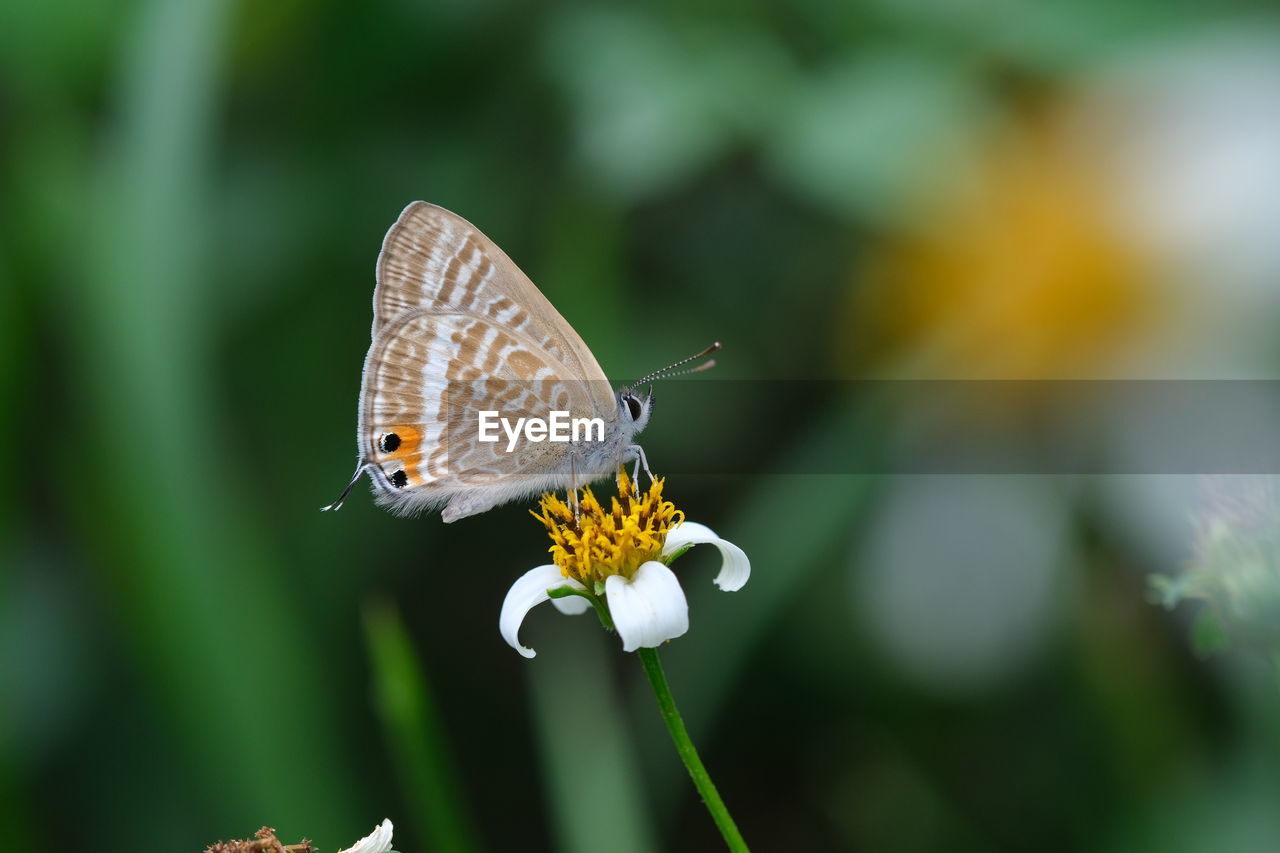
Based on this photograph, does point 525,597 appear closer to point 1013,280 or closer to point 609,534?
point 609,534

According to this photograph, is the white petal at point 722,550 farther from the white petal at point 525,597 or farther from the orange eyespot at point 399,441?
the orange eyespot at point 399,441

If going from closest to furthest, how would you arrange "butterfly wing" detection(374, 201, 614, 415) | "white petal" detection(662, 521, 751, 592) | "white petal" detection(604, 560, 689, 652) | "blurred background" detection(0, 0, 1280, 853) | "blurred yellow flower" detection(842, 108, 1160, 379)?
1. "white petal" detection(604, 560, 689, 652)
2. "white petal" detection(662, 521, 751, 592)
3. "butterfly wing" detection(374, 201, 614, 415)
4. "blurred background" detection(0, 0, 1280, 853)
5. "blurred yellow flower" detection(842, 108, 1160, 379)

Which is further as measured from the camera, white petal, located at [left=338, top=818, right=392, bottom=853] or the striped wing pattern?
the striped wing pattern

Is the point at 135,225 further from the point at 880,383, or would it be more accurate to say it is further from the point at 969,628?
the point at 969,628

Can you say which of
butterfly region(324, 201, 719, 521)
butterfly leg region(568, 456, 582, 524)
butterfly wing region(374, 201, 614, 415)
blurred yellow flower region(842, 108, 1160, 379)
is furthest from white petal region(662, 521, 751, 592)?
blurred yellow flower region(842, 108, 1160, 379)

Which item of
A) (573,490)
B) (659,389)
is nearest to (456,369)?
(573,490)

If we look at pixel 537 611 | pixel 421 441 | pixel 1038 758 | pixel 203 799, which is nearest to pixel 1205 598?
pixel 421 441

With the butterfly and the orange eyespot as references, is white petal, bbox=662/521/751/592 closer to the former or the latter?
the butterfly
